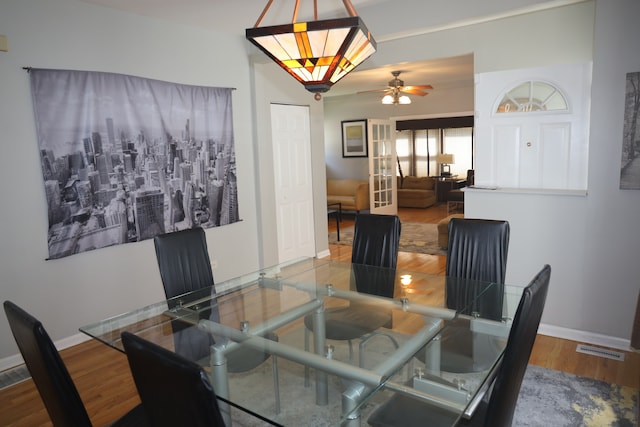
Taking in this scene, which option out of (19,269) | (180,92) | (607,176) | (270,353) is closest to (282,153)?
(180,92)

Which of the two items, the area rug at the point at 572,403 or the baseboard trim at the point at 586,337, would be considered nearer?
the area rug at the point at 572,403

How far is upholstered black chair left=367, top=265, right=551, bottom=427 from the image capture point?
1410mm

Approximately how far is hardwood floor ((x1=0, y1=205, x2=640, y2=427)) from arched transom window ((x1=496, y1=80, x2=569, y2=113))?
68.8 inches

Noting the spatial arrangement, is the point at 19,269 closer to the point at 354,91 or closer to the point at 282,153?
the point at 282,153

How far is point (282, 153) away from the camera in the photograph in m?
5.49

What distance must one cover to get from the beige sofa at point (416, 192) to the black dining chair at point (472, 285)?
753 centimetres

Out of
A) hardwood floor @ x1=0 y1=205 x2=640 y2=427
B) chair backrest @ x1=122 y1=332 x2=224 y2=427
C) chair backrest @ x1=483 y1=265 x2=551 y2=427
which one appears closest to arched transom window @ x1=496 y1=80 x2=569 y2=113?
hardwood floor @ x1=0 y1=205 x2=640 y2=427

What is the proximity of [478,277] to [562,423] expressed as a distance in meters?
0.85

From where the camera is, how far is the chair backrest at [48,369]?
54.0 inches

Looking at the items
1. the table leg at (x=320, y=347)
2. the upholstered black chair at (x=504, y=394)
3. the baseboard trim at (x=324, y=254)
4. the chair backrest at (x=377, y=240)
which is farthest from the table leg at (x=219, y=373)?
the baseboard trim at (x=324, y=254)

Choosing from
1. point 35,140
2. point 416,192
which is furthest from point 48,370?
point 416,192

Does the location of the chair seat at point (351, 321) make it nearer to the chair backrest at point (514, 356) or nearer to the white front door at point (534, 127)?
the chair backrest at point (514, 356)

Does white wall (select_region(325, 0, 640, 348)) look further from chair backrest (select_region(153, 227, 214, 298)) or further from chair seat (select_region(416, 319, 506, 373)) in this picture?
chair backrest (select_region(153, 227, 214, 298))

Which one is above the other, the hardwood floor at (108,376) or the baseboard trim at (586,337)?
the baseboard trim at (586,337)
